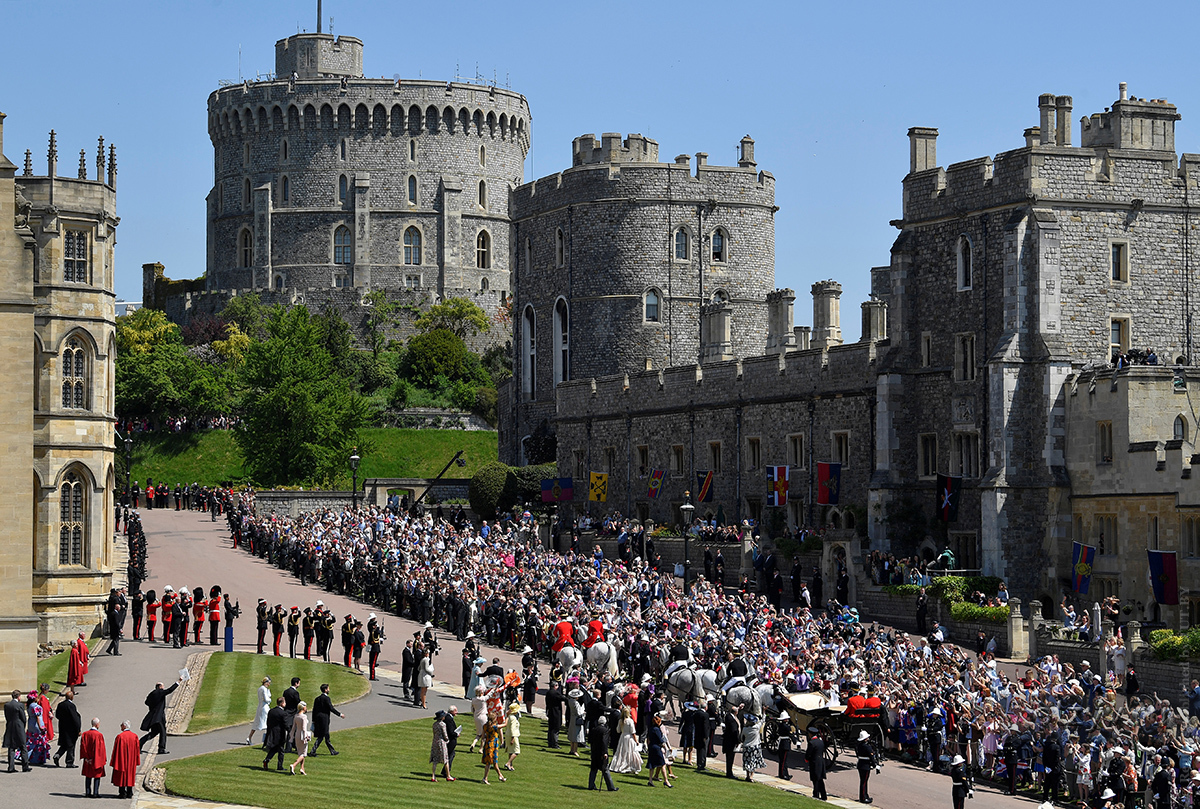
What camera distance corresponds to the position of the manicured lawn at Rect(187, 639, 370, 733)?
3197 cm

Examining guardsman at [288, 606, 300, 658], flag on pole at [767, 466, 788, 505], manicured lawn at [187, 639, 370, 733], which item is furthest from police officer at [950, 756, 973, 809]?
flag on pole at [767, 466, 788, 505]

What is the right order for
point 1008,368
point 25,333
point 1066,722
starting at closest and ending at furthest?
point 1066,722 < point 25,333 < point 1008,368

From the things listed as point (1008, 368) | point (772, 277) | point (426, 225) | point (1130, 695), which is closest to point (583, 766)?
point (1130, 695)

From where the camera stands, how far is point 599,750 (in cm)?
2756

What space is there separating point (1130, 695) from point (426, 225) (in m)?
88.5

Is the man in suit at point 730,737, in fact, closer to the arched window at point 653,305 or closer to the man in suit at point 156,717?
the man in suit at point 156,717

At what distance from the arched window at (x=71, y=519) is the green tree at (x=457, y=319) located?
6358 cm

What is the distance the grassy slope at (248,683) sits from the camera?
105ft

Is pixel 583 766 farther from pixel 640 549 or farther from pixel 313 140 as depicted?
pixel 313 140

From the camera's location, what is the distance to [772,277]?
73.9m

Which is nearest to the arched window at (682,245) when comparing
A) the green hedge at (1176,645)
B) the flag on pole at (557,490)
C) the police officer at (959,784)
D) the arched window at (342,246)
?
the flag on pole at (557,490)

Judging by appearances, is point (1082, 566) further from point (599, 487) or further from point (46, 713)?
point (46, 713)

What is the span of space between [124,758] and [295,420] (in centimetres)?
5241

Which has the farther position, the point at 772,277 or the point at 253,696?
the point at 772,277
